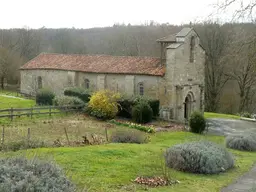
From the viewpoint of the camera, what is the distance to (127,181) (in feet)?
36.8

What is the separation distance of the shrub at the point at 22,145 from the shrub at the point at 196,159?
5.86 metres

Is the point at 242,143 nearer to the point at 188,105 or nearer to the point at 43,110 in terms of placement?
the point at 188,105

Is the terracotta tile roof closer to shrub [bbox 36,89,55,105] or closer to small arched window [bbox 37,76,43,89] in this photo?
small arched window [bbox 37,76,43,89]

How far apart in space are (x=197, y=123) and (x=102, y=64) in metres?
13.5

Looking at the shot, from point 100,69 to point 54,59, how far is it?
847 centimetres

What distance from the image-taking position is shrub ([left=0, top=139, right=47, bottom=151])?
1511cm

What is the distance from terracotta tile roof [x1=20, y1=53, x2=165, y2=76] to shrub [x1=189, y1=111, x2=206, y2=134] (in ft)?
19.3

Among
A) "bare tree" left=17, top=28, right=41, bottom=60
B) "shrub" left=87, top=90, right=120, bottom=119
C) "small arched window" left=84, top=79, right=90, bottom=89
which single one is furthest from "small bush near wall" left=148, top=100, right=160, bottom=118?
"bare tree" left=17, top=28, right=41, bottom=60

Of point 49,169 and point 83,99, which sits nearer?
point 49,169

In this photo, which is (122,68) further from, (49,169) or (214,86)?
(49,169)

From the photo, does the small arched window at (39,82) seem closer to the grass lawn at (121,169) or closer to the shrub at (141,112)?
the shrub at (141,112)

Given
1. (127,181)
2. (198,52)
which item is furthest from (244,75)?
(127,181)

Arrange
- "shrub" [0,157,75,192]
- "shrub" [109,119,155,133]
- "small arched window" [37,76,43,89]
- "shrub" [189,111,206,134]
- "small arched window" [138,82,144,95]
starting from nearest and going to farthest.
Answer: "shrub" [0,157,75,192] → "shrub" [109,119,155,133] → "shrub" [189,111,206,134] → "small arched window" [138,82,144,95] → "small arched window" [37,76,43,89]

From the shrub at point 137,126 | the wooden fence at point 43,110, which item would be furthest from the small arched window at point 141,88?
the wooden fence at point 43,110
